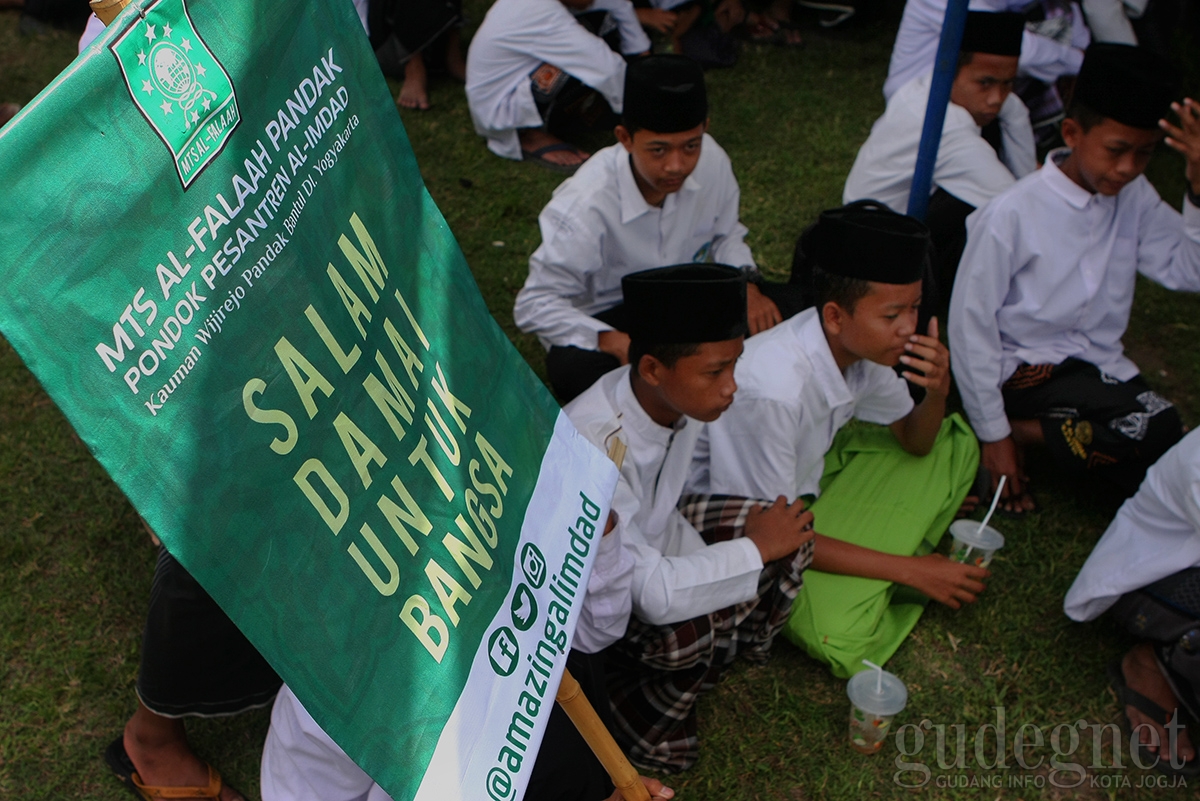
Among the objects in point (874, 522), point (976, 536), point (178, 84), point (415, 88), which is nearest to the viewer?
point (178, 84)

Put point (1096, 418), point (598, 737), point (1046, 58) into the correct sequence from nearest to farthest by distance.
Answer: point (598, 737) < point (1096, 418) < point (1046, 58)

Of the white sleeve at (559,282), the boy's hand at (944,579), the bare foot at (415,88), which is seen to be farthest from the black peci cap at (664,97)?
the bare foot at (415,88)

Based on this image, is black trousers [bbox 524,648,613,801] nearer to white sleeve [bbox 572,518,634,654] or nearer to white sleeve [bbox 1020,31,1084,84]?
white sleeve [bbox 572,518,634,654]

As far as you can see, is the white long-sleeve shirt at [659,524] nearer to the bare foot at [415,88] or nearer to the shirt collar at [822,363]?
the shirt collar at [822,363]

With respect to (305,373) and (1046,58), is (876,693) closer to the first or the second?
(305,373)

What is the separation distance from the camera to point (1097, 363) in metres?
3.21

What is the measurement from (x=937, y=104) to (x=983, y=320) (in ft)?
2.28

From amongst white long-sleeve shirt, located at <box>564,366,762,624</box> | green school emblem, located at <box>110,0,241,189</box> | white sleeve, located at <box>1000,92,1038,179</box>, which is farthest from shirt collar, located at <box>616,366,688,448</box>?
white sleeve, located at <box>1000,92,1038,179</box>

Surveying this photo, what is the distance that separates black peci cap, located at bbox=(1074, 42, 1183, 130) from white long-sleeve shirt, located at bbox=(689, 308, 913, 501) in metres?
0.99

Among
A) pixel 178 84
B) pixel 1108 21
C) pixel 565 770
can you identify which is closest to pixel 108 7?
pixel 178 84

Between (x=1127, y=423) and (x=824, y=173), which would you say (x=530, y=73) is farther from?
(x=1127, y=423)

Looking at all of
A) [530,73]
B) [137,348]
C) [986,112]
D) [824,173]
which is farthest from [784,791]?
[530,73]

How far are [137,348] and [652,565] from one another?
148cm

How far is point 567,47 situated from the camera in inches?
186
